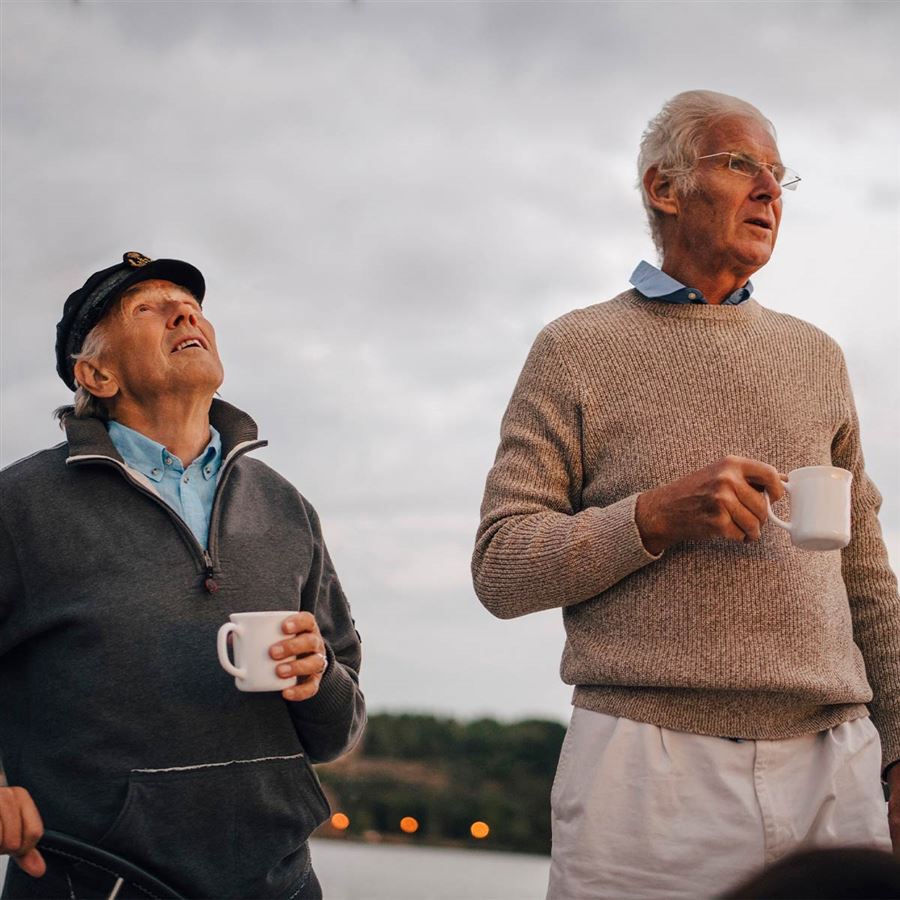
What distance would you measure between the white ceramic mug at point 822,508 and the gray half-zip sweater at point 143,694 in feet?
2.76

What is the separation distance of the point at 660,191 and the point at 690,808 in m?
1.06

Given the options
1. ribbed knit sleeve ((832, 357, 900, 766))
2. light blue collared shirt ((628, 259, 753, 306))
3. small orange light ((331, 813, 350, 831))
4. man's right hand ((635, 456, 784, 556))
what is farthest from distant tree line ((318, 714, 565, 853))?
man's right hand ((635, 456, 784, 556))

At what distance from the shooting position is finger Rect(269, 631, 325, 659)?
1657mm

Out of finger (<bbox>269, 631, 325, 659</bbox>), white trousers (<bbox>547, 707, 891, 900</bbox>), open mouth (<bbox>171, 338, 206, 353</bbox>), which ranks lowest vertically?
white trousers (<bbox>547, 707, 891, 900</bbox>)

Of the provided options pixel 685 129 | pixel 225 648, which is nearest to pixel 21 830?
pixel 225 648

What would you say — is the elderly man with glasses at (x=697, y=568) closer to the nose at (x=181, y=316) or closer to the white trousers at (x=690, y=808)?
the white trousers at (x=690, y=808)

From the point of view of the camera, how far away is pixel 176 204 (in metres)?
5.08

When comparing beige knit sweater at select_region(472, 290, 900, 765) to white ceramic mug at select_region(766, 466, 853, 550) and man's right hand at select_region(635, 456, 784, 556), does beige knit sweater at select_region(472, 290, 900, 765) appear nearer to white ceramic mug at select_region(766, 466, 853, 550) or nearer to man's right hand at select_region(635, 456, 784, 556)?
man's right hand at select_region(635, 456, 784, 556)

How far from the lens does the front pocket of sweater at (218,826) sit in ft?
5.86

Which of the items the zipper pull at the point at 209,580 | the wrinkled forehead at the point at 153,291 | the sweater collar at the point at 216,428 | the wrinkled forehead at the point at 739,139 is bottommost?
the zipper pull at the point at 209,580

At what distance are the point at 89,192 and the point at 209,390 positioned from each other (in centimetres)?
295

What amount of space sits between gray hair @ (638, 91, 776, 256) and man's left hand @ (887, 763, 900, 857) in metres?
0.98

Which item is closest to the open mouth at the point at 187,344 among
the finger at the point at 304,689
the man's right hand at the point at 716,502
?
the finger at the point at 304,689

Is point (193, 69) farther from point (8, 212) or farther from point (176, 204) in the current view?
point (8, 212)
